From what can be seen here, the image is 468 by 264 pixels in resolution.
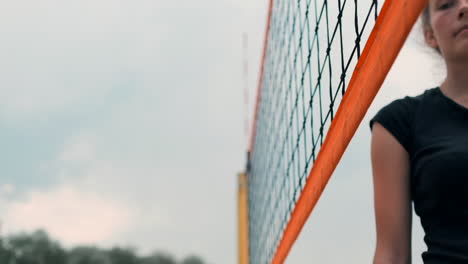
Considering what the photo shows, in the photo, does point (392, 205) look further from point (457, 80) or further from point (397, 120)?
point (457, 80)

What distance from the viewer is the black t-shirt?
43.9 inches

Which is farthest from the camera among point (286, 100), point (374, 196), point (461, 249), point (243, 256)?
point (243, 256)

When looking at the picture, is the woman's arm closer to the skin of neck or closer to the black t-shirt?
the black t-shirt

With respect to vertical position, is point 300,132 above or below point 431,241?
above

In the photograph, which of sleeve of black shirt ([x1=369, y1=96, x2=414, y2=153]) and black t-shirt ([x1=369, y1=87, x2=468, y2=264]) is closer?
black t-shirt ([x1=369, y1=87, x2=468, y2=264])

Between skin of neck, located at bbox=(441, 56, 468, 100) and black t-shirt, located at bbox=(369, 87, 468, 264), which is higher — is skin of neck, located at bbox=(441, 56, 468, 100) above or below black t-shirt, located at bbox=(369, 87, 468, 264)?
above

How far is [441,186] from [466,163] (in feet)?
0.17

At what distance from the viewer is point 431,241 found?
114 cm

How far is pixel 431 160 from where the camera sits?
1.15 meters

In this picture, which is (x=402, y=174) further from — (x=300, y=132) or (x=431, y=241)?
(x=300, y=132)

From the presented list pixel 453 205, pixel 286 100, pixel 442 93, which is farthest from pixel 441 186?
pixel 286 100

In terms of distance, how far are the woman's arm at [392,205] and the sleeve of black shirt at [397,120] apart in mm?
22

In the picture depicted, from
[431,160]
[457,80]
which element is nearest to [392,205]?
[431,160]

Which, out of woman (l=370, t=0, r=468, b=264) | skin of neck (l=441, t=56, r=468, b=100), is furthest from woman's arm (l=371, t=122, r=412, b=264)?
skin of neck (l=441, t=56, r=468, b=100)
